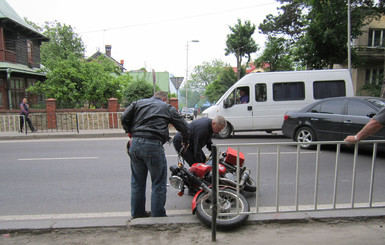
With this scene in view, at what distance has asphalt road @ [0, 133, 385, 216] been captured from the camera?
3895 mm

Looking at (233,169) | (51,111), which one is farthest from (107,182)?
(51,111)

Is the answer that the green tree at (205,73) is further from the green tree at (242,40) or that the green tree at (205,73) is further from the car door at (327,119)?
the car door at (327,119)

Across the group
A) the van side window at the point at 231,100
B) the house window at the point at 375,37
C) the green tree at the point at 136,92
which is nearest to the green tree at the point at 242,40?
the house window at the point at 375,37

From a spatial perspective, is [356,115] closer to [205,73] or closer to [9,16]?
[9,16]

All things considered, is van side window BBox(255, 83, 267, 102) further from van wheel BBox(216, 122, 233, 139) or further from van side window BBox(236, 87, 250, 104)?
van wheel BBox(216, 122, 233, 139)

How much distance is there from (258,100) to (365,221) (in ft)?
24.0

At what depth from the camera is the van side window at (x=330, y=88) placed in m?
9.86

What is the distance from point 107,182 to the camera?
16.4 ft

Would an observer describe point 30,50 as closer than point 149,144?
No

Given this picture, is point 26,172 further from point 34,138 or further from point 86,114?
point 86,114

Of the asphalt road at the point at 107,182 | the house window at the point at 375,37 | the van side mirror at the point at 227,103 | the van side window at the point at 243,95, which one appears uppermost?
the house window at the point at 375,37

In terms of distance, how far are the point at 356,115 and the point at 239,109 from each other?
14.2ft

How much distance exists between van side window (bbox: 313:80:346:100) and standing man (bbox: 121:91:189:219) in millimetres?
8423

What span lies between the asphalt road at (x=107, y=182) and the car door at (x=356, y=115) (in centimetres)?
62
